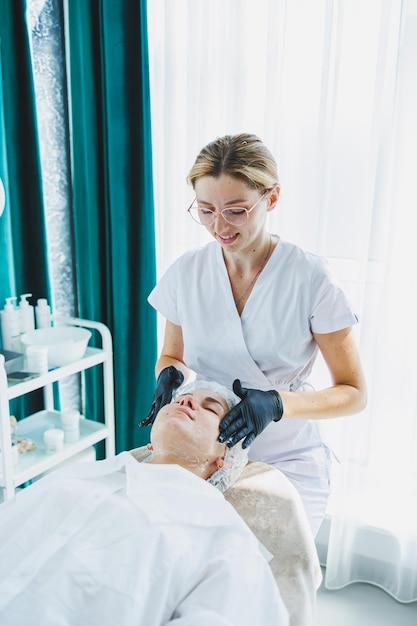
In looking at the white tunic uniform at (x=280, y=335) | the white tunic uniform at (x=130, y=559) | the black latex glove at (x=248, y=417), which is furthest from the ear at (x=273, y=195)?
the white tunic uniform at (x=130, y=559)

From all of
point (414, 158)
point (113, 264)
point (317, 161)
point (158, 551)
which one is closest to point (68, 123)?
point (113, 264)

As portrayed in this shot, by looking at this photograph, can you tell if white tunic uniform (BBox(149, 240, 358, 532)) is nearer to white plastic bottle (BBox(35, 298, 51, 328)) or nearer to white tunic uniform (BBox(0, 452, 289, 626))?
white tunic uniform (BBox(0, 452, 289, 626))

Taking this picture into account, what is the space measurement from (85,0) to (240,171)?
3.81 feet

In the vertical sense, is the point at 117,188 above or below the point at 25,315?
above

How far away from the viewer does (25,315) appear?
194 centimetres

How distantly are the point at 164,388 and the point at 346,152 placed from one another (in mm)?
921

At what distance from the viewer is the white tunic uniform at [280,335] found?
130 centimetres

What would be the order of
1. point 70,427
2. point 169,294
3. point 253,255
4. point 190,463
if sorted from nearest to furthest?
point 190,463 → point 253,255 → point 169,294 → point 70,427

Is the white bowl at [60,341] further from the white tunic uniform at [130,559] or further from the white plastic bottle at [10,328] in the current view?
the white tunic uniform at [130,559]

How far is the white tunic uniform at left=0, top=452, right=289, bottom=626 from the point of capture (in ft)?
2.78

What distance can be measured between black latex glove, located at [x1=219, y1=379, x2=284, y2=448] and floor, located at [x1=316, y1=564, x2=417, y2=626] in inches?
36.5

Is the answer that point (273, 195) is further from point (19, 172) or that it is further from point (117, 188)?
point (19, 172)

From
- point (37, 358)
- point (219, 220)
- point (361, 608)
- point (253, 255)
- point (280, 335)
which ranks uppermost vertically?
point (219, 220)

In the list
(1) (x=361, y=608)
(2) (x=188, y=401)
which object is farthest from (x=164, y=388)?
(1) (x=361, y=608)
